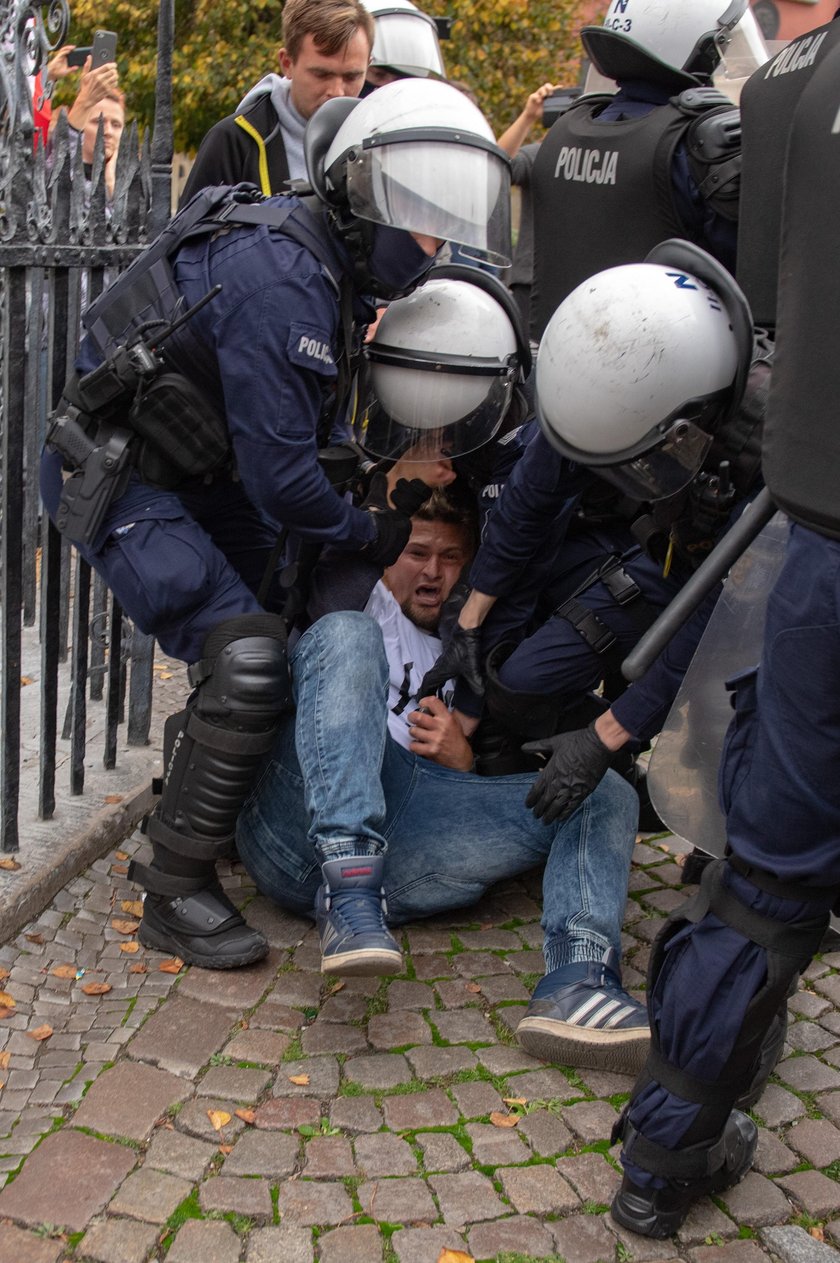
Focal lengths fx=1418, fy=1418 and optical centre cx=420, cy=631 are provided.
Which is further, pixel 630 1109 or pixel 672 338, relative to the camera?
pixel 672 338

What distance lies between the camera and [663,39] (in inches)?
152

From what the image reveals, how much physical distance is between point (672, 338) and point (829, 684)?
33.8 inches

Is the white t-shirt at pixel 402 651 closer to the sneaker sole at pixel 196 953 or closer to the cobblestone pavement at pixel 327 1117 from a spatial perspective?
the cobblestone pavement at pixel 327 1117

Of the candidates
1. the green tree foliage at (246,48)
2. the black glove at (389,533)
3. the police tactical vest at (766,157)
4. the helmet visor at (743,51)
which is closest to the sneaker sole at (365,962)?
the black glove at (389,533)

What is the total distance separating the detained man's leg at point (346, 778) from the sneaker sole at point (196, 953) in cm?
25

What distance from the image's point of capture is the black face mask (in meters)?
3.07

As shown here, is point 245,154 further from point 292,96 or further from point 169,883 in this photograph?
point 169,883

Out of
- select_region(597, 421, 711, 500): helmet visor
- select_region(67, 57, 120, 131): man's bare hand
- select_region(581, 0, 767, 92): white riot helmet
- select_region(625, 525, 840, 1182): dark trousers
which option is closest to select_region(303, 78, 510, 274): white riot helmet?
select_region(597, 421, 711, 500): helmet visor

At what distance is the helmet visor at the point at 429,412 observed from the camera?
11.3 ft

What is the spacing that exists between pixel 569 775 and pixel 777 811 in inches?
40.2

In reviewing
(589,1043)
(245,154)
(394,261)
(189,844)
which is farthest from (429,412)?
(589,1043)

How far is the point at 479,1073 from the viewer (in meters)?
2.95

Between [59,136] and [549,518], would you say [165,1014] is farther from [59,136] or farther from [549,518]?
[59,136]

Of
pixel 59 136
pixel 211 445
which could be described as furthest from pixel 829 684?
pixel 59 136
